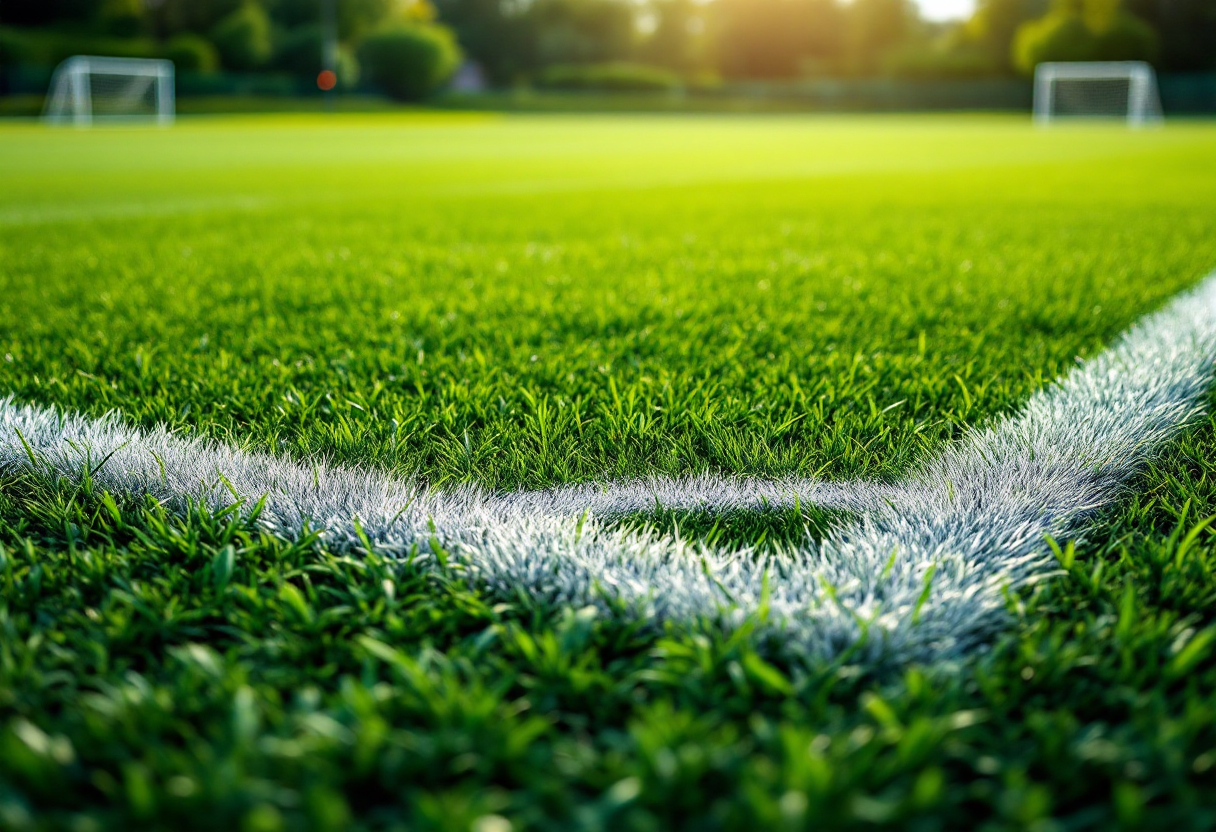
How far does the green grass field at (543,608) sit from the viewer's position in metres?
0.99

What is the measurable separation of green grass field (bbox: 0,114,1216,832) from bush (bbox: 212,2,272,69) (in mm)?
42670

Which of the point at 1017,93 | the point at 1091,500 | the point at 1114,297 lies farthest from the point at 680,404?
the point at 1017,93

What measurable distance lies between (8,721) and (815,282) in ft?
11.1

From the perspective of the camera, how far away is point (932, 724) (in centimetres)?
107

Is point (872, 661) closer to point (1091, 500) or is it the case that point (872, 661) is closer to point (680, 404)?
point (1091, 500)

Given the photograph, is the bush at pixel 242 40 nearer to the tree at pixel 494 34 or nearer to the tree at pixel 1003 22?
the tree at pixel 494 34

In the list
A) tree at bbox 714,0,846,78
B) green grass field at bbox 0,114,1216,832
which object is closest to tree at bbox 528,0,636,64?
tree at bbox 714,0,846,78

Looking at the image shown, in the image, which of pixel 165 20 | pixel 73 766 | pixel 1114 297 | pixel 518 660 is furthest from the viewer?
pixel 165 20

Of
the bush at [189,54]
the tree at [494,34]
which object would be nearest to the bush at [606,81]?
the tree at [494,34]

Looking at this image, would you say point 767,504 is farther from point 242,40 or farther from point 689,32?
point 689,32

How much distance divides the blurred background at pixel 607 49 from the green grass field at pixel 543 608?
34.1m

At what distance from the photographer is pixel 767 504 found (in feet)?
6.09

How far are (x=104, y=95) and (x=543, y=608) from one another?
31883 millimetres

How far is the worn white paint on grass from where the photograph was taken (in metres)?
1.39
